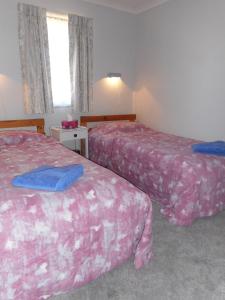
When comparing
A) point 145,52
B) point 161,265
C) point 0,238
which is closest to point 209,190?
point 161,265

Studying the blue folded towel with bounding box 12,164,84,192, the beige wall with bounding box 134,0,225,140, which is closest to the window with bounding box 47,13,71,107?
the beige wall with bounding box 134,0,225,140

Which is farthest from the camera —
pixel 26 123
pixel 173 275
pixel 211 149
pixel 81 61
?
pixel 81 61

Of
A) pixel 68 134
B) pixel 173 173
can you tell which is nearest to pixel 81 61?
pixel 68 134

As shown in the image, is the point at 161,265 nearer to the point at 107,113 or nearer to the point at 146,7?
the point at 107,113

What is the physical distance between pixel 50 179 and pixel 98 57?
3.10 metres

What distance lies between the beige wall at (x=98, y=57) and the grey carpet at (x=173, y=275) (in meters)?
2.73

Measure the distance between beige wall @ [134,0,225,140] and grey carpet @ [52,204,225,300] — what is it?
5.89ft

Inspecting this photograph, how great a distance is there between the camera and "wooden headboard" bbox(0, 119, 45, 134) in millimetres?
3495

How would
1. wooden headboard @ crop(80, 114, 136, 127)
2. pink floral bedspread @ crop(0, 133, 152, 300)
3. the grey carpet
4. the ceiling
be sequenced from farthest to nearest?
wooden headboard @ crop(80, 114, 136, 127) < the ceiling < the grey carpet < pink floral bedspread @ crop(0, 133, 152, 300)

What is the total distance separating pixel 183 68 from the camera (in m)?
3.74

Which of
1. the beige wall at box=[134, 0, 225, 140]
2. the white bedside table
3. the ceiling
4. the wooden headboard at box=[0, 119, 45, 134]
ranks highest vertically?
the ceiling

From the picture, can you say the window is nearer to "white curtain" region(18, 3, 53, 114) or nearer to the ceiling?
"white curtain" region(18, 3, 53, 114)

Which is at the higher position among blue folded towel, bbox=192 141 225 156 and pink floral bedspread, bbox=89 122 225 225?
blue folded towel, bbox=192 141 225 156

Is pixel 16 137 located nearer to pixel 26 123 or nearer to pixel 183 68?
pixel 26 123
